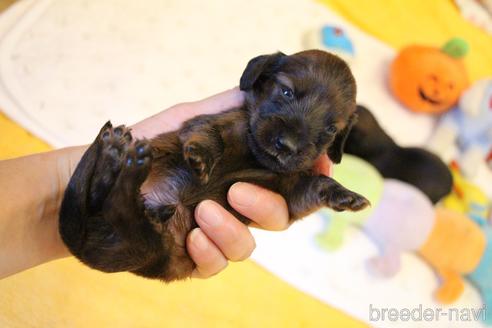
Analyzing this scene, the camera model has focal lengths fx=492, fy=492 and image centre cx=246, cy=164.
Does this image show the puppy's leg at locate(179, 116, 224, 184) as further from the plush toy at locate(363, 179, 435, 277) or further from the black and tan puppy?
the plush toy at locate(363, 179, 435, 277)

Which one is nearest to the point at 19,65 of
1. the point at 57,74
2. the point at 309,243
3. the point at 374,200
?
the point at 57,74

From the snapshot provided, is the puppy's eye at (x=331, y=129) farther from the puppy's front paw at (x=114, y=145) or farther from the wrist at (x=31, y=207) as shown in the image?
the wrist at (x=31, y=207)

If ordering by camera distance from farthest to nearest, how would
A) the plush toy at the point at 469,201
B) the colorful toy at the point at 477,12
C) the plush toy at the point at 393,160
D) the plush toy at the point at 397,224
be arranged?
1. the colorful toy at the point at 477,12
2. the plush toy at the point at 469,201
3. the plush toy at the point at 393,160
4. the plush toy at the point at 397,224

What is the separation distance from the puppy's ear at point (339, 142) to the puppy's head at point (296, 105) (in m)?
0.02

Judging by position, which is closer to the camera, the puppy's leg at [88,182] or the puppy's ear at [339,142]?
the puppy's leg at [88,182]

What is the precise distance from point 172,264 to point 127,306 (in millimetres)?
735

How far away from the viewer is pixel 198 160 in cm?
142

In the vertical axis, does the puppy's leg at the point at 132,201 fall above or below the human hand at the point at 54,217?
above

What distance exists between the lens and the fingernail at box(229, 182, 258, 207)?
1.57m

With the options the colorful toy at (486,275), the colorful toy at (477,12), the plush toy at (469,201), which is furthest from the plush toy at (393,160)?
the colorful toy at (477,12)

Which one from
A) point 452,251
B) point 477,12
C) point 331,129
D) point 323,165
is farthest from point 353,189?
point 477,12

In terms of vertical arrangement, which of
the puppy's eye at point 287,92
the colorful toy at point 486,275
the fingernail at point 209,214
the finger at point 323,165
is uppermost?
the puppy's eye at point 287,92

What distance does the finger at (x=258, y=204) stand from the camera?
1572 millimetres

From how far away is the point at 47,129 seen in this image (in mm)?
2527
